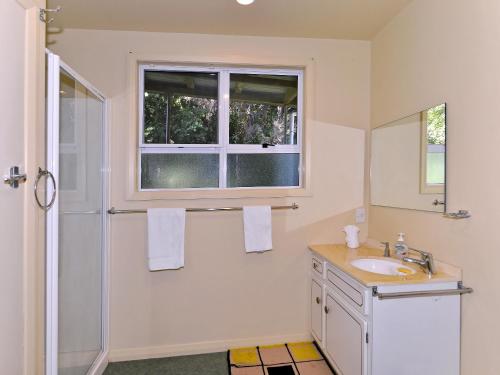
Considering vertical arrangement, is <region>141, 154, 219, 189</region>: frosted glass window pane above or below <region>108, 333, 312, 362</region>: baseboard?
above

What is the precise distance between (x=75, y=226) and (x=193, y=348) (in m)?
1.27

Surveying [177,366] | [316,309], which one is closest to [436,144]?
[316,309]

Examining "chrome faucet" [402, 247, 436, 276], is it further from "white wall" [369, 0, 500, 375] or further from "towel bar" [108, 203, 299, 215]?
"towel bar" [108, 203, 299, 215]

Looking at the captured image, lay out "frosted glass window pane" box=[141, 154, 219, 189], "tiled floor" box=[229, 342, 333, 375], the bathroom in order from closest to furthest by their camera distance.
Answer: the bathroom
"tiled floor" box=[229, 342, 333, 375]
"frosted glass window pane" box=[141, 154, 219, 189]

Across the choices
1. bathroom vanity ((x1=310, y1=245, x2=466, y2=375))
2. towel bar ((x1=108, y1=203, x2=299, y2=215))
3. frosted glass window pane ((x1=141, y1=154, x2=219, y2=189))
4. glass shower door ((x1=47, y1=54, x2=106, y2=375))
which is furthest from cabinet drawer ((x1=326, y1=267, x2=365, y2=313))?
glass shower door ((x1=47, y1=54, x2=106, y2=375))

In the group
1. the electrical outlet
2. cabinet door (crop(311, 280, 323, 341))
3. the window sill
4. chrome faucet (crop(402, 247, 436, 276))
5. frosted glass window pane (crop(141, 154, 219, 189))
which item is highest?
frosted glass window pane (crop(141, 154, 219, 189))

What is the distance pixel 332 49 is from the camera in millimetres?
2422

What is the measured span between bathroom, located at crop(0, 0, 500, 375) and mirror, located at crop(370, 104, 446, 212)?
47 millimetres

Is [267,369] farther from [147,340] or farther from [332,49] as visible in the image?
[332,49]

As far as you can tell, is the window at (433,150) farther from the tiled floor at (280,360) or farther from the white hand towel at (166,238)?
the white hand towel at (166,238)

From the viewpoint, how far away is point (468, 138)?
59.7 inches

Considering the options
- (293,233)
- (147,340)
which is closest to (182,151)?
(293,233)

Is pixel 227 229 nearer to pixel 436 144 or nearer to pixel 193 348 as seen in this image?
pixel 193 348

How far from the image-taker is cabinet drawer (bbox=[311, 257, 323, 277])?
7.14 ft
